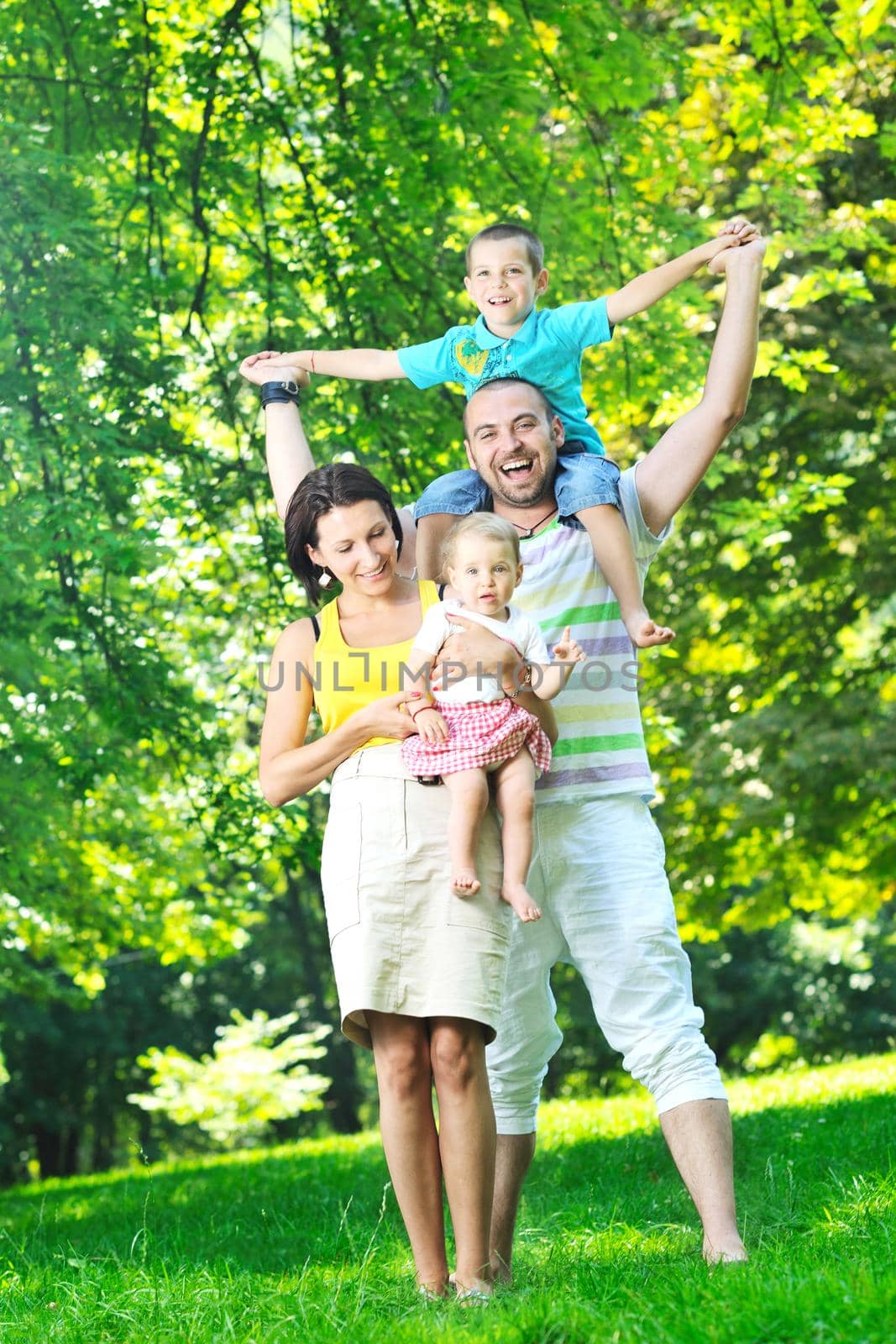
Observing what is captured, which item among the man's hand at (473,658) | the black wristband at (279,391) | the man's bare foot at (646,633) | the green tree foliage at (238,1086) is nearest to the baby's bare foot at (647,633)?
the man's bare foot at (646,633)

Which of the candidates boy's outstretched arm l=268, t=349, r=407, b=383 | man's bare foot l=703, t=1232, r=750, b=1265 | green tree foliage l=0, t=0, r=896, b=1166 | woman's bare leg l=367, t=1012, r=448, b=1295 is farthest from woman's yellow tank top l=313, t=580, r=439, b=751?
green tree foliage l=0, t=0, r=896, b=1166

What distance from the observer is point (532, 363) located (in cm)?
369

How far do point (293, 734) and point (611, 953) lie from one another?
0.94 meters

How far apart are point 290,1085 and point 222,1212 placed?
12466mm

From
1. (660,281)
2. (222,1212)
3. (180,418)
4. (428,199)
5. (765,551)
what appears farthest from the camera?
(765,551)

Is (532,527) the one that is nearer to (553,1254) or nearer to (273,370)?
(273,370)

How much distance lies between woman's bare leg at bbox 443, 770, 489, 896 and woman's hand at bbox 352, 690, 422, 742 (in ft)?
0.51

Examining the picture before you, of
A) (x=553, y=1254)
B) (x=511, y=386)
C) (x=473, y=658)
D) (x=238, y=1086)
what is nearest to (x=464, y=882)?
(x=473, y=658)

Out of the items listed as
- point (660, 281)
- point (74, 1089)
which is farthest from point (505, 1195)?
point (74, 1089)

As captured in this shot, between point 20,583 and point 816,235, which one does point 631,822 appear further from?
point 816,235

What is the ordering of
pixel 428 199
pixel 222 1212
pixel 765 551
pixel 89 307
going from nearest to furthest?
pixel 222 1212
pixel 89 307
pixel 428 199
pixel 765 551

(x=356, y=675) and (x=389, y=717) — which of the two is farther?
(x=356, y=675)

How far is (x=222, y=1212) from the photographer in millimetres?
5793

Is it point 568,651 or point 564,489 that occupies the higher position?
point 564,489
